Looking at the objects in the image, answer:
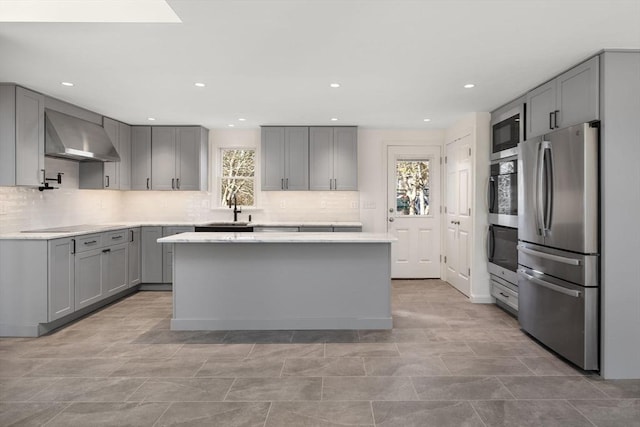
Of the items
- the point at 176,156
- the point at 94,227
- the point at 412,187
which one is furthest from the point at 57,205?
the point at 412,187

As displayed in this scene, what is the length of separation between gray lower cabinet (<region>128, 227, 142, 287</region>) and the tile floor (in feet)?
4.44

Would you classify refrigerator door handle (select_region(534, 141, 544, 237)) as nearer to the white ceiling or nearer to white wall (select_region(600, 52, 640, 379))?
white wall (select_region(600, 52, 640, 379))

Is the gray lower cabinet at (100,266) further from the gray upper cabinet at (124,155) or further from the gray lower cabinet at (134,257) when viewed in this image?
the gray upper cabinet at (124,155)

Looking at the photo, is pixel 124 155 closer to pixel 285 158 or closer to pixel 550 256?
pixel 285 158

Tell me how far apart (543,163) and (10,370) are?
451 centimetres

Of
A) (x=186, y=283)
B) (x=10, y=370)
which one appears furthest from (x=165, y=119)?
(x=10, y=370)

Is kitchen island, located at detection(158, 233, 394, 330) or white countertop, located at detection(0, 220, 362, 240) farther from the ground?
white countertop, located at detection(0, 220, 362, 240)

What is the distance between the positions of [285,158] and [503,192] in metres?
3.03

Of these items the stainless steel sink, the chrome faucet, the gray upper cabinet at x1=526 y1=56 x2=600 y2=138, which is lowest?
the stainless steel sink

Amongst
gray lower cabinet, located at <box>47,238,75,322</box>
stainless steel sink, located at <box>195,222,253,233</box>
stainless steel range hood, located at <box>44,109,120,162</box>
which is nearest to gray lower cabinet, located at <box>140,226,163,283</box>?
stainless steel sink, located at <box>195,222,253,233</box>

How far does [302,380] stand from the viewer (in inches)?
109

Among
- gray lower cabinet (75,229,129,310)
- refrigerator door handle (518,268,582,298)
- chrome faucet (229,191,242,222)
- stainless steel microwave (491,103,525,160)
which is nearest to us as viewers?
refrigerator door handle (518,268,582,298)

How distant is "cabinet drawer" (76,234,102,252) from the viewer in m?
4.19

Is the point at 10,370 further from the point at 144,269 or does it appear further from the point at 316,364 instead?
the point at 144,269
